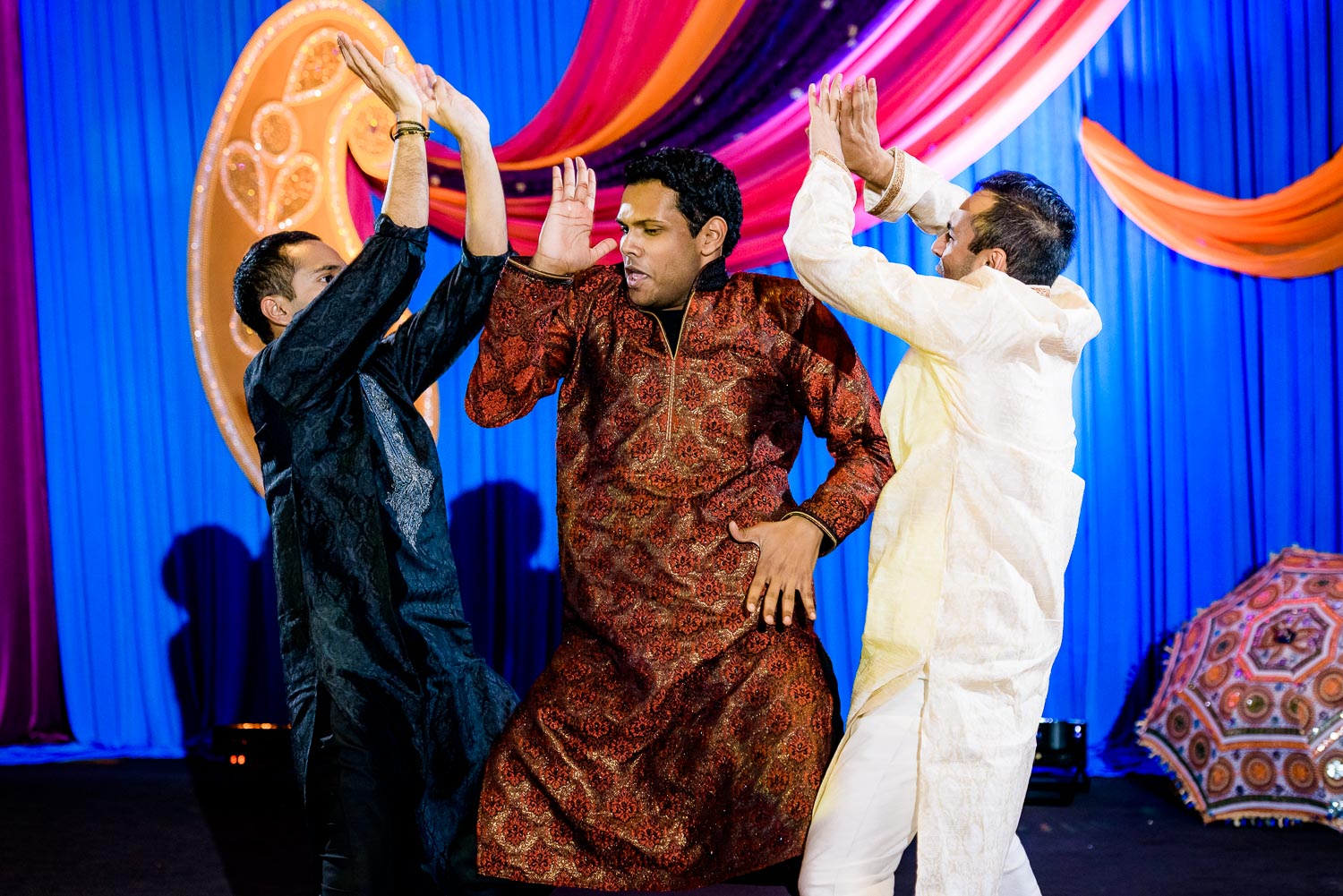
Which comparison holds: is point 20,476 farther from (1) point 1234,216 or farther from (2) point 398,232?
(1) point 1234,216

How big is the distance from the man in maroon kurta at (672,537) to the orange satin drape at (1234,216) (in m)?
2.32

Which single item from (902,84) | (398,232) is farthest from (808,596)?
(902,84)

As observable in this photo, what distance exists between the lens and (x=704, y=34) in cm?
400

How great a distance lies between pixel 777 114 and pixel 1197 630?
6.82 feet

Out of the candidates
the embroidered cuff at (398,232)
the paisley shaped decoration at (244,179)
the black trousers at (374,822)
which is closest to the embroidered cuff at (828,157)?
the embroidered cuff at (398,232)

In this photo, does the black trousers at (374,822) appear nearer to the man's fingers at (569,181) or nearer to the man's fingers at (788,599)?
the man's fingers at (788,599)

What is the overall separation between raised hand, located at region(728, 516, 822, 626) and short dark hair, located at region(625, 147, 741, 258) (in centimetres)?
55

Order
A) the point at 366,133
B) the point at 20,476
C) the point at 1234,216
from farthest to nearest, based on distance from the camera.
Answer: the point at 20,476 < the point at 366,133 < the point at 1234,216

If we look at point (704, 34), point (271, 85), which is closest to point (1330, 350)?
point (704, 34)

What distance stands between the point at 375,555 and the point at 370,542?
0.02 meters

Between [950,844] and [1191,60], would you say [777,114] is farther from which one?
[950,844]

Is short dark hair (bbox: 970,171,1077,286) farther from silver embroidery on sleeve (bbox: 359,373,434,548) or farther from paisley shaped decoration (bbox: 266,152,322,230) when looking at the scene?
paisley shaped decoration (bbox: 266,152,322,230)

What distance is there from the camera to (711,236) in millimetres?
2207

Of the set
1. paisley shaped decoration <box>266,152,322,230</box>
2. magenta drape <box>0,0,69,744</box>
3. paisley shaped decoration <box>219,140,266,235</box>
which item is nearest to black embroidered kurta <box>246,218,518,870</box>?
paisley shaped decoration <box>266,152,322,230</box>
